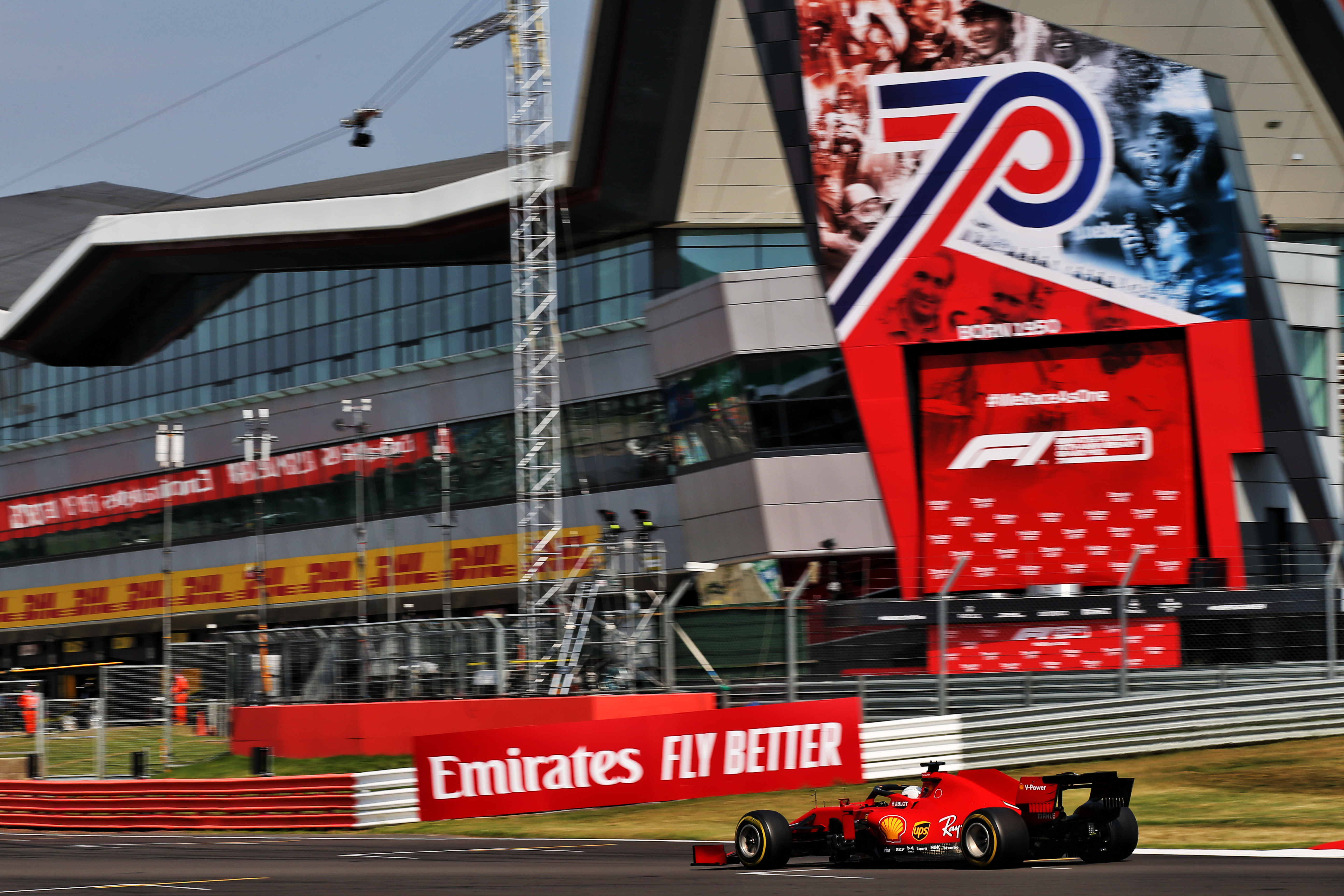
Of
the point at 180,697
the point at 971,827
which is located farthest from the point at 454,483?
the point at 971,827

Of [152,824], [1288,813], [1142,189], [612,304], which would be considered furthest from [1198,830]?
[612,304]

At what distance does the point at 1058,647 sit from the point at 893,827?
1363 centimetres

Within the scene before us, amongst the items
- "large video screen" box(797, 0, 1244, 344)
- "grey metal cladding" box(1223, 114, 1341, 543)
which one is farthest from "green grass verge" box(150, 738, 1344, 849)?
"large video screen" box(797, 0, 1244, 344)

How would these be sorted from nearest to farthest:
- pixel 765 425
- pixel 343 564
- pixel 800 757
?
pixel 800 757
pixel 765 425
pixel 343 564

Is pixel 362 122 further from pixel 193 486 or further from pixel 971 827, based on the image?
pixel 971 827

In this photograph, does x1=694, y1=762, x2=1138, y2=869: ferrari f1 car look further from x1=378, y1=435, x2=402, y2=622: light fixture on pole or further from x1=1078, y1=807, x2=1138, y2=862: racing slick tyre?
x1=378, y1=435, x2=402, y2=622: light fixture on pole

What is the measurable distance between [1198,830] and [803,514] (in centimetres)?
1798

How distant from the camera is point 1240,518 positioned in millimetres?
30188

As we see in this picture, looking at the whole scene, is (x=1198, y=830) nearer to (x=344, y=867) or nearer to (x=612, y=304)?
(x=344, y=867)

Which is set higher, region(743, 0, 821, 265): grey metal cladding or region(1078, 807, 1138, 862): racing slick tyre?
region(743, 0, 821, 265): grey metal cladding

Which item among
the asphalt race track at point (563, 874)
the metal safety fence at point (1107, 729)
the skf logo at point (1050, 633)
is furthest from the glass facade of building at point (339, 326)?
the asphalt race track at point (563, 874)

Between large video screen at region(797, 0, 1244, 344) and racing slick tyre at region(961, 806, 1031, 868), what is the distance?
19.8 m

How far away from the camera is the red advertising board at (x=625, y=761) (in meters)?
20.0

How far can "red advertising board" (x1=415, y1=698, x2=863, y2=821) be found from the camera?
19969 mm
